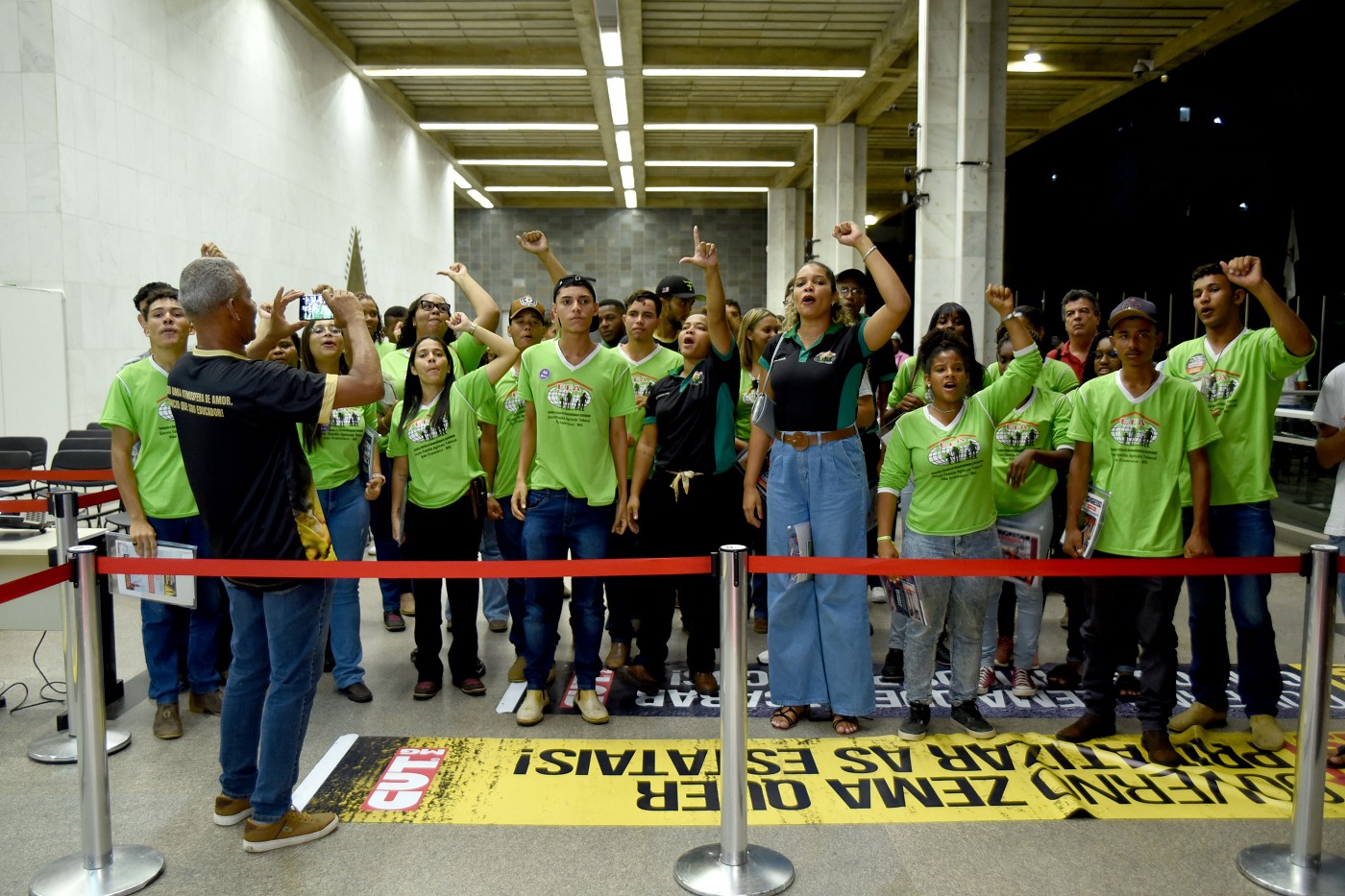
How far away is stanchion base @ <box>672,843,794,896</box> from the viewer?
2820 millimetres

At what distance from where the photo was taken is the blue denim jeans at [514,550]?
4.80 meters

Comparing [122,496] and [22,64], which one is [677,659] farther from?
[22,64]

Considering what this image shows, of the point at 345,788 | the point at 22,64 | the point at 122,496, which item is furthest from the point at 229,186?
the point at 345,788

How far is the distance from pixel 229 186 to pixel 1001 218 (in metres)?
8.08

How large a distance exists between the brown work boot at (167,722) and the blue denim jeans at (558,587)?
1.47 meters

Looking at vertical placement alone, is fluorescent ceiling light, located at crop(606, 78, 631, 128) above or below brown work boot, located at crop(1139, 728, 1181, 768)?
above

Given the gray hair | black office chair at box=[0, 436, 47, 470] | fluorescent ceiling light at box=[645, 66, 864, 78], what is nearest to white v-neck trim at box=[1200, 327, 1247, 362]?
the gray hair

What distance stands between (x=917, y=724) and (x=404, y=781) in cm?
204

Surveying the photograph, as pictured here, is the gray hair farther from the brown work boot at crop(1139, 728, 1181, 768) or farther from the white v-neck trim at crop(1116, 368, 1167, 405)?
the brown work boot at crop(1139, 728, 1181, 768)

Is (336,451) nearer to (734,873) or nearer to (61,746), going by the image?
(61,746)

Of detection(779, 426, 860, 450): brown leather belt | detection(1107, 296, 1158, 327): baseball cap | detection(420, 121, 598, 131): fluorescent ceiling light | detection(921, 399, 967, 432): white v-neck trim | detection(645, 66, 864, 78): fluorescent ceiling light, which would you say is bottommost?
detection(779, 426, 860, 450): brown leather belt

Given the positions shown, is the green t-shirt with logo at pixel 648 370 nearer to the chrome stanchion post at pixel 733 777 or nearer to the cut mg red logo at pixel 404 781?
the cut mg red logo at pixel 404 781

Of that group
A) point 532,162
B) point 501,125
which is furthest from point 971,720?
point 532,162

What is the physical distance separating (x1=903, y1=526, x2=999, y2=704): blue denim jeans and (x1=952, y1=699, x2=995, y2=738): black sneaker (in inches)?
1.1
